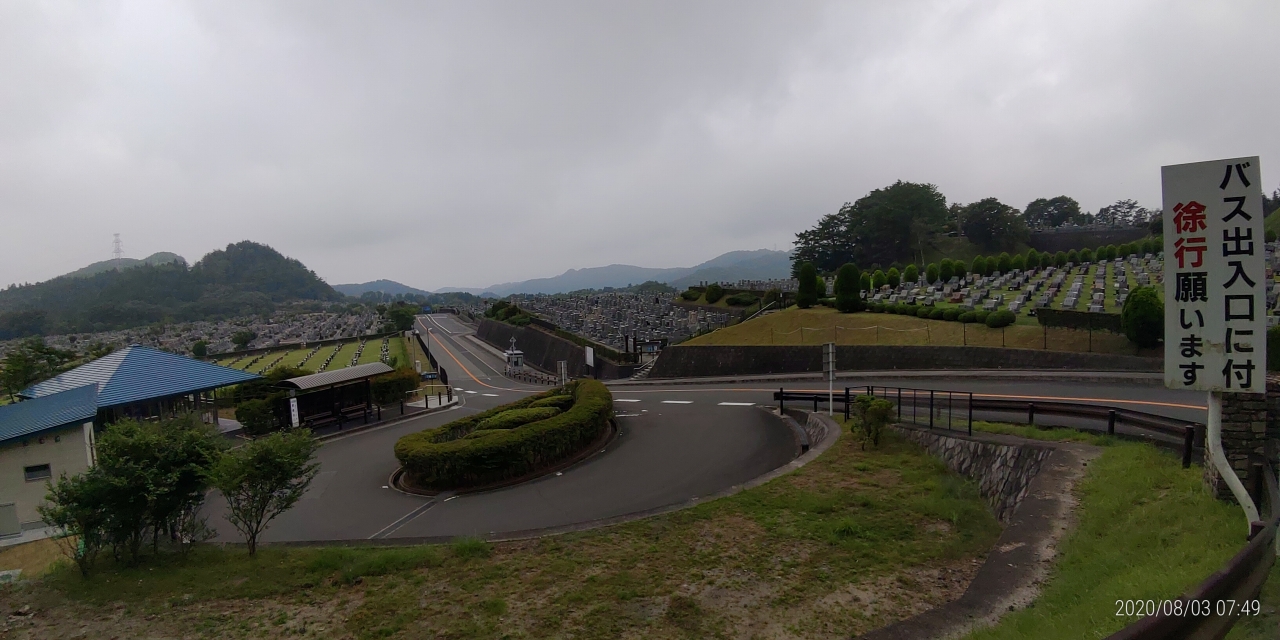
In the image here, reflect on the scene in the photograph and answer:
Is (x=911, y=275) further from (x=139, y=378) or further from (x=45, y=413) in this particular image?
(x=45, y=413)

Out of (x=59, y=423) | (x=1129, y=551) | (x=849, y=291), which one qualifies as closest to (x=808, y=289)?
(x=849, y=291)

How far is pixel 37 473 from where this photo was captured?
12.4 meters

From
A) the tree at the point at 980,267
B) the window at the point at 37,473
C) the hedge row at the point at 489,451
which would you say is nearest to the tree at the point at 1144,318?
the hedge row at the point at 489,451

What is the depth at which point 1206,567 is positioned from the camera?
3.95 meters

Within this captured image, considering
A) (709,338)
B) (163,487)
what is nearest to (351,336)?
(709,338)

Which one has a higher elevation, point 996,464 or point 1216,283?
point 1216,283

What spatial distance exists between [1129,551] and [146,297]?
196 m

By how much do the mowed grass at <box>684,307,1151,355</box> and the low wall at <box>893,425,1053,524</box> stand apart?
40.4 ft

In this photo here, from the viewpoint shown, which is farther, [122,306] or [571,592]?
[122,306]

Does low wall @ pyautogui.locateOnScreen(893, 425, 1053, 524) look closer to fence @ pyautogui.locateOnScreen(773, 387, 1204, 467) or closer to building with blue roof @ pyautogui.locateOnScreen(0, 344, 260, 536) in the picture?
fence @ pyautogui.locateOnScreen(773, 387, 1204, 467)

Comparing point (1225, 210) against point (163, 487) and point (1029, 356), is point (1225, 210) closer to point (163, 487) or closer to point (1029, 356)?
point (163, 487)

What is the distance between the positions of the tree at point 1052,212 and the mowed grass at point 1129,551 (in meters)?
97.2

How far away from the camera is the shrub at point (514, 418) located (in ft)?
47.9

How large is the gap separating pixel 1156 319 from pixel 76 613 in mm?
24542
